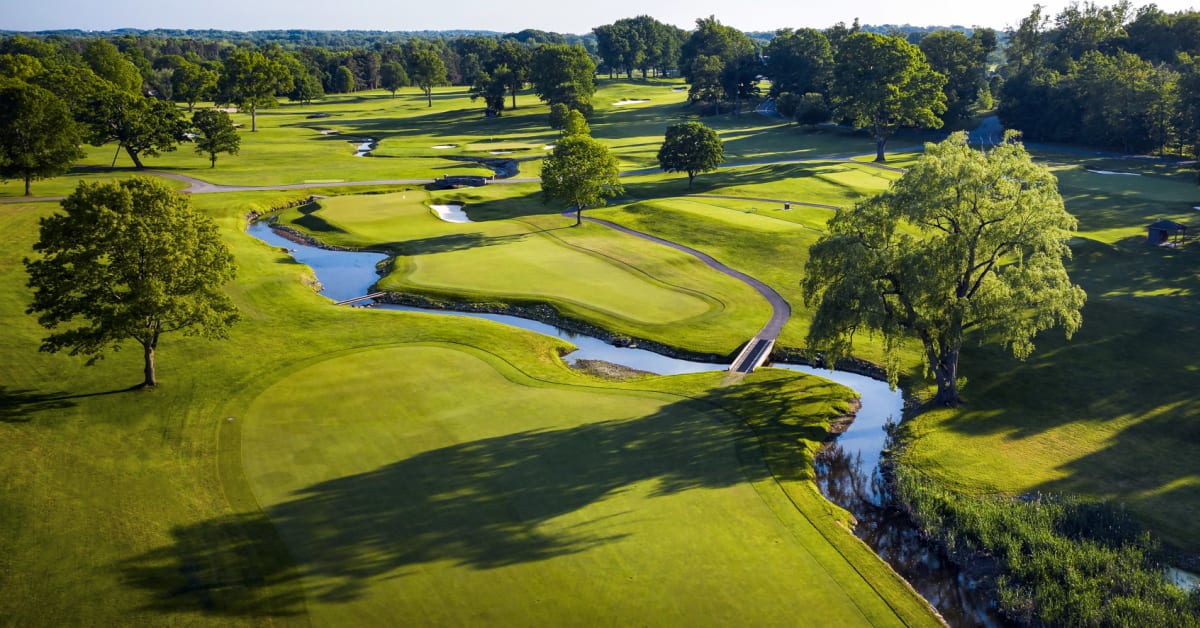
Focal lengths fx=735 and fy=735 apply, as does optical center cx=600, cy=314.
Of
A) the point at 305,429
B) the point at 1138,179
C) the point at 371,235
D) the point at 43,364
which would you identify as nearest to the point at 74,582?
the point at 305,429

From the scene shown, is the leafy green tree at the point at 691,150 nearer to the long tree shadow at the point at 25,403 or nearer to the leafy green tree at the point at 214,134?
the leafy green tree at the point at 214,134

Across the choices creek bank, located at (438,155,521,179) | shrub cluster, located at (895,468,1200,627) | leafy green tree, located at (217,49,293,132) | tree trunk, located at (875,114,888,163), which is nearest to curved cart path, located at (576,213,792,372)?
shrub cluster, located at (895,468,1200,627)

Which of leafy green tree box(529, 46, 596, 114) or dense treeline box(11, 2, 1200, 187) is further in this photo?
leafy green tree box(529, 46, 596, 114)

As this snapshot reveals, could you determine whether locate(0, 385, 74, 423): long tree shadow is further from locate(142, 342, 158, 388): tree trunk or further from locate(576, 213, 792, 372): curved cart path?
locate(576, 213, 792, 372): curved cart path

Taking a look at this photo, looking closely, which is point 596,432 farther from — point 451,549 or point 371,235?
point 371,235

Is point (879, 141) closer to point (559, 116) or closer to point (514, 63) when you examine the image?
point (559, 116)

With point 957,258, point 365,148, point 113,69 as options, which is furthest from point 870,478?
point 113,69

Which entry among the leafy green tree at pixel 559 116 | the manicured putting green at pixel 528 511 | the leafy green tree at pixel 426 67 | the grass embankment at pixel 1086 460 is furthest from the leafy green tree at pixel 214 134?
the grass embankment at pixel 1086 460
